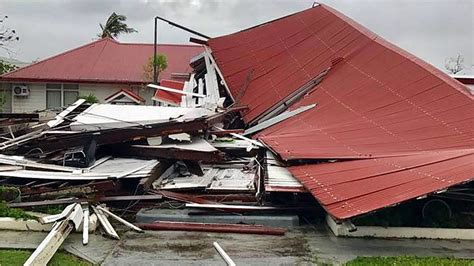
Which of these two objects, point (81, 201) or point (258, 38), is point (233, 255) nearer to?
point (81, 201)

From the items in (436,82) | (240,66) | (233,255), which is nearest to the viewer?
(233,255)

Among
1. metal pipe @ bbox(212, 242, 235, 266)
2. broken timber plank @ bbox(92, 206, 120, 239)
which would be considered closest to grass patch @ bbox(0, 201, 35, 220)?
broken timber plank @ bbox(92, 206, 120, 239)

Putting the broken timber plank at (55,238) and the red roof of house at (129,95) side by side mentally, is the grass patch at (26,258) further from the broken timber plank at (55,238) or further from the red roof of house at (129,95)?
the red roof of house at (129,95)

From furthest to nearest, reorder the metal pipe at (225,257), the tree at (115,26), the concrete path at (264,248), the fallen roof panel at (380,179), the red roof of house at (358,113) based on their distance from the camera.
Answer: the tree at (115,26)
the red roof of house at (358,113)
the fallen roof panel at (380,179)
the concrete path at (264,248)
the metal pipe at (225,257)

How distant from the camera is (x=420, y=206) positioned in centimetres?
762

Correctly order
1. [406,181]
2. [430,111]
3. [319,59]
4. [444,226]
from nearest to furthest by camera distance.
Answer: [406,181], [444,226], [430,111], [319,59]

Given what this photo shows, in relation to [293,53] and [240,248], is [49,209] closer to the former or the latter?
[240,248]

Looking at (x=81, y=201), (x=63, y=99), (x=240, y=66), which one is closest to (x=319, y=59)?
(x=240, y=66)

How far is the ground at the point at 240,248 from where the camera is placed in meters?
6.20

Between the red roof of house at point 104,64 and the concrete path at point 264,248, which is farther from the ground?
the red roof of house at point 104,64

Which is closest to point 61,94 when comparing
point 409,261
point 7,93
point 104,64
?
point 104,64

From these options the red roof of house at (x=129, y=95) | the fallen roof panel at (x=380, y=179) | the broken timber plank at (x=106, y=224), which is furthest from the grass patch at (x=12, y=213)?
the red roof of house at (x=129, y=95)

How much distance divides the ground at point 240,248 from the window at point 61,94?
1963 centimetres

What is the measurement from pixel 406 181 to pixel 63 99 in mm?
21815
